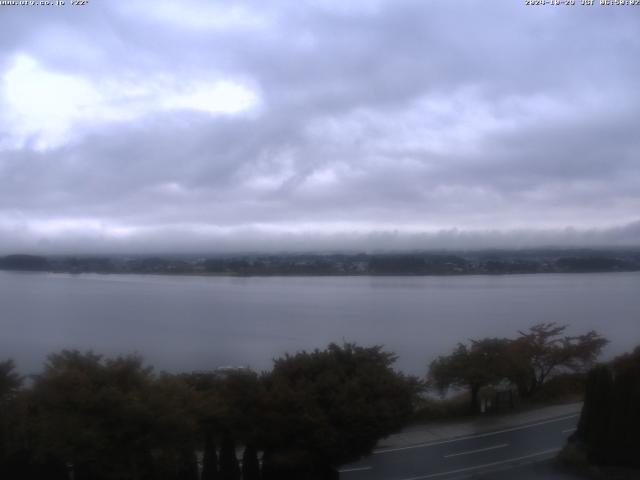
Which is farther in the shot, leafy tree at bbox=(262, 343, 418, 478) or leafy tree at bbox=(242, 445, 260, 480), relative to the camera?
leafy tree at bbox=(242, 445, 260, 480)

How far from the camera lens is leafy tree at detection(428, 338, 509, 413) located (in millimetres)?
21797

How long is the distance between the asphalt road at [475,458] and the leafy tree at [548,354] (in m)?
5.73

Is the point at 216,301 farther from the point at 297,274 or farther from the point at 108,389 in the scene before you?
the point at 108,389

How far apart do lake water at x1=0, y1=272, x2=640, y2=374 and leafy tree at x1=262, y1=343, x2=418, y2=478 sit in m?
11.2

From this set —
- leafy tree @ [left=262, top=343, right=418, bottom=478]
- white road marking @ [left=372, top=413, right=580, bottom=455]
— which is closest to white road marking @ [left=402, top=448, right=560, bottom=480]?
leafy tree @ [left=262, top=343, right=418, bottom=478]

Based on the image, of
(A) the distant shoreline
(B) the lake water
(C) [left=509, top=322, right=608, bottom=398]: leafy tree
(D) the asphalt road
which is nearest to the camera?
(D) the asphalt road

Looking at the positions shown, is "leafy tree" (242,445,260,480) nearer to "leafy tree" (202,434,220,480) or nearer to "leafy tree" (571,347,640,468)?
"leafy tree" (202,434,220,480)

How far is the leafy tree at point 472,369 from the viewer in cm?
2180

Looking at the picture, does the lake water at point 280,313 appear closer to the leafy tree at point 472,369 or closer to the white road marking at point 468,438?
the leafy tree at point 472,369

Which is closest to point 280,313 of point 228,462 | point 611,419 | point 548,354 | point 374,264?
point 374,264

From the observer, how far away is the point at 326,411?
12719mm

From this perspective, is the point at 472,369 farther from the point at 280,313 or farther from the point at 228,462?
the point at 280,313

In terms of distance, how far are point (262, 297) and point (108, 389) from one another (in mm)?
35442

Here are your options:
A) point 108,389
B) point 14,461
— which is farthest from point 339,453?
point 14,461
